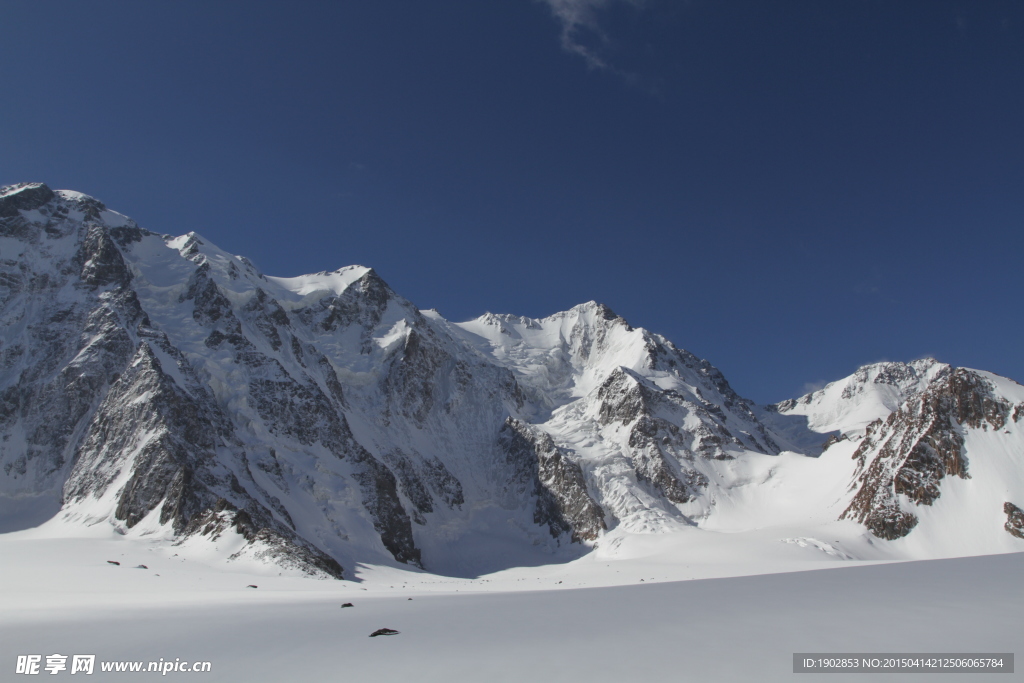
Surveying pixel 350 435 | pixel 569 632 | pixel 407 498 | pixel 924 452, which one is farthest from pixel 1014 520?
pixel 350 435

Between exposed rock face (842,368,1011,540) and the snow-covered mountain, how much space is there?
0.28 m

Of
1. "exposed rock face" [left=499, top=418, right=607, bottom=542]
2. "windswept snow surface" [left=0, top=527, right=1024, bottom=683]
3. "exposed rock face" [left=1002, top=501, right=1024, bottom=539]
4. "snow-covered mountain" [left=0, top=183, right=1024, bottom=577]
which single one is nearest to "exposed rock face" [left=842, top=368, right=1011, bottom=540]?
"snow-covered mountain" [left=0, top=183, right=1024, bottom=577]

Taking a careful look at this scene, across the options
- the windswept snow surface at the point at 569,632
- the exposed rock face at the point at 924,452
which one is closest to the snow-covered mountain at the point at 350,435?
the exposed rock face at the point at 924,452

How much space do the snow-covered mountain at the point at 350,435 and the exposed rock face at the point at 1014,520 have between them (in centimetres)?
29

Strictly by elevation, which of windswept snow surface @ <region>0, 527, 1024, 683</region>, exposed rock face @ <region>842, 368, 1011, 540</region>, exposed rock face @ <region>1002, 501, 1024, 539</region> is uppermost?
exposed rock face @ <region>842, 368, 1011, 540</region>

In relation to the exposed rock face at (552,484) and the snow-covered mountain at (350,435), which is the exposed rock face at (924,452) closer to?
the snow-covered mountain at (350,435)

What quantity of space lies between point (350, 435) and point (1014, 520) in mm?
88187

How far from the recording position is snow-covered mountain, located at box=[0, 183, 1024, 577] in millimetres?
72062

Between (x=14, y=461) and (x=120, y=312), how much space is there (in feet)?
80.3

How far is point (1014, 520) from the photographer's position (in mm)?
68500

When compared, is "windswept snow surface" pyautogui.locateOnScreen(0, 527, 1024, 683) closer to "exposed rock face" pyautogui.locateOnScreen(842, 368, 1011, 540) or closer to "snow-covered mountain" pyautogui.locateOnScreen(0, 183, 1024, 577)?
"snow-covered mountain" pyautogui.locateOnScreen(0, 183, 1024, 577)

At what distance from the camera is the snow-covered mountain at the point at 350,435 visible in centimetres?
7206

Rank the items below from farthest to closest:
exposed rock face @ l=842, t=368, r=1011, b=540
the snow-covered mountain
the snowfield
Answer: exposed rock face @ l=842, t=368, r=1011, b=540, the snow-covered mountain, the snowfield

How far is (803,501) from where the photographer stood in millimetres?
96438
